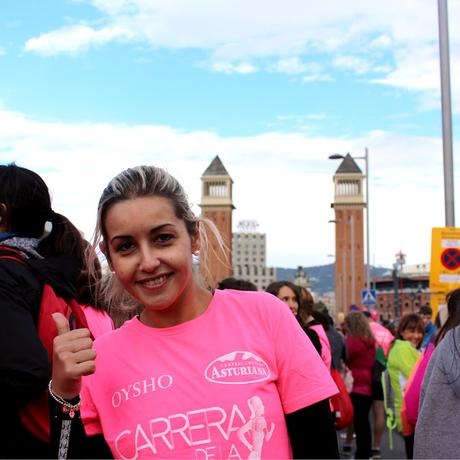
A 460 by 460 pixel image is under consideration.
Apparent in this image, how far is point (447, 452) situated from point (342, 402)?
3911 millimetres

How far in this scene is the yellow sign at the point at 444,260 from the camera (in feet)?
Answer: 29.1

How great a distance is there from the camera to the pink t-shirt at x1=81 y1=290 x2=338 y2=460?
1.86 m

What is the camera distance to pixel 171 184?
207 centimetres

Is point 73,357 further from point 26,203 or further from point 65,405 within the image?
point 26,203

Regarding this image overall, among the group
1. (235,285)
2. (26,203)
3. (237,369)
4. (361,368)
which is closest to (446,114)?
(361,368)

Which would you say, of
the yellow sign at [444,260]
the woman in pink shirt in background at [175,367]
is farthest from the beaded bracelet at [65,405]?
the yellow sign at [444,260]

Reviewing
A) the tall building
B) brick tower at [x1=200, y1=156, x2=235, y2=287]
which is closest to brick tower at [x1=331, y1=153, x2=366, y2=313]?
brick tower at [x1=200, y1=156, x2=235, y2=287]

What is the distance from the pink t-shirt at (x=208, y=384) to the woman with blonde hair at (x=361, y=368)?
7.89 metres

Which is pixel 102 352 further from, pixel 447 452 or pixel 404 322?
pixel 404 322

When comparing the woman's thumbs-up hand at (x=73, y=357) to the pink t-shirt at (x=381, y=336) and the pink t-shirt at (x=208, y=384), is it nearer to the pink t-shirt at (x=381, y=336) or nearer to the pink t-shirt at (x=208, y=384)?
the pink t-shirt at (x=208, y=384)

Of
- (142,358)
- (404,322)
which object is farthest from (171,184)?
(404,322)

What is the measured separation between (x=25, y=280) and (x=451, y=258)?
731cm

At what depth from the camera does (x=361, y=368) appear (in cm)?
1034

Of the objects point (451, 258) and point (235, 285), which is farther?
point (451, 258)
